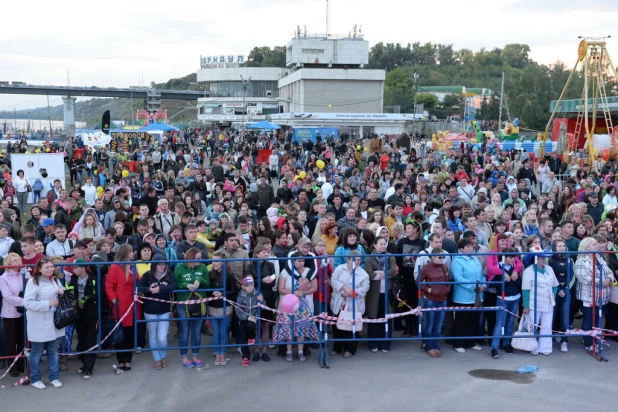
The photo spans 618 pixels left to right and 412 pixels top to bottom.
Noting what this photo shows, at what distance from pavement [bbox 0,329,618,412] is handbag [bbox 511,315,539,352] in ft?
A: 0.44

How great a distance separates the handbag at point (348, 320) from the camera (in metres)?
8.20

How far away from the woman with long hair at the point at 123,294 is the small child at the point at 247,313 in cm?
134

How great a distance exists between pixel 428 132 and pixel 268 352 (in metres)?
61.2

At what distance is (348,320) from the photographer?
26.9ft

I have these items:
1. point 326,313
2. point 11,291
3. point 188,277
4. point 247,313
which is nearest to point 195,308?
point 188,277

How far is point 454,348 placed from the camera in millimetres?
8609

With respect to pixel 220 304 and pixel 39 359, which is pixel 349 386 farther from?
pixel 39 359

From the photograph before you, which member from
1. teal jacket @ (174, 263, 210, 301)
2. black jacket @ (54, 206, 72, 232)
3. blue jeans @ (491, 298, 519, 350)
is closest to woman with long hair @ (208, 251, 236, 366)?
teal jacket @ (174, 263, 210, 301)

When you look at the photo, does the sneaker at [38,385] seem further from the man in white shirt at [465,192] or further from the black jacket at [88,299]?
the man in white shirt at [465,192]

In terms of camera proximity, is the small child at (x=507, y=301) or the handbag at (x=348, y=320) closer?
the handbag at (x=348, y=320)

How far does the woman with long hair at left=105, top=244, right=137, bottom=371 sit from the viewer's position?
7691mm

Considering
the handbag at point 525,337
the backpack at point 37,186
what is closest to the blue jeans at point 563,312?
the handbag at point 525,337

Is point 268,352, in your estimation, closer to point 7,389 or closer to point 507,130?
point 7,389

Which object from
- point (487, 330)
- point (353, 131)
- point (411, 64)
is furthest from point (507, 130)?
point (411, 64)
